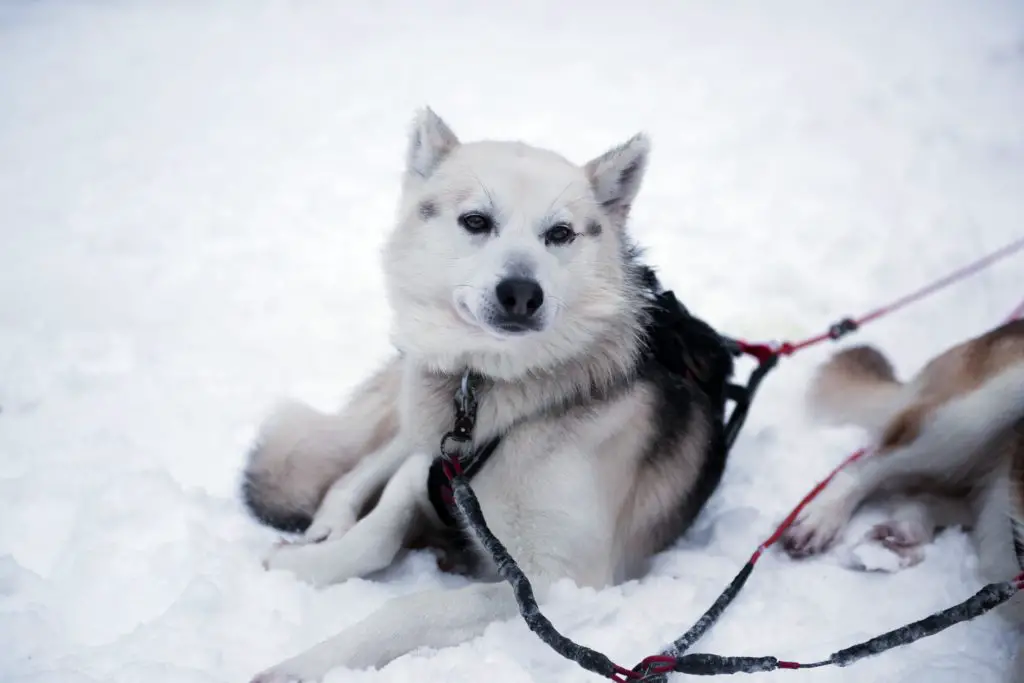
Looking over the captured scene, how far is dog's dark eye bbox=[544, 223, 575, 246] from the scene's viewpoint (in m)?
2.22

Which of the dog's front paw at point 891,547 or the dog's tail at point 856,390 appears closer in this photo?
the dog's front paw at point 891,547

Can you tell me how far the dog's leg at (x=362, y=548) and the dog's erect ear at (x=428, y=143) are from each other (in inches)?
39.6

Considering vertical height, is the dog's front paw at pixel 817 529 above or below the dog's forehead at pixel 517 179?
below

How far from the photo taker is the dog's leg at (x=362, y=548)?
92.7 inches

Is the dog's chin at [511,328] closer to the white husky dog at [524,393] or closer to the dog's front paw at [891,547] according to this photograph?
the white husky dog at [524,393]

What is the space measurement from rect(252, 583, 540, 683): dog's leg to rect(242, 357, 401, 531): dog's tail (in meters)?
0.77

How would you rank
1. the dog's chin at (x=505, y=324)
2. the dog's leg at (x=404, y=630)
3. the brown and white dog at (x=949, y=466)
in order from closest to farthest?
the dog's leg at (x=404, y=630) < the dog's chin at (x=505, y=324) < the brown and white dog at (x=949, y=466)

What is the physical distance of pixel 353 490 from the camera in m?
2.71

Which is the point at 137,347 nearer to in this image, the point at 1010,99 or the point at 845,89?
the point at 845,89

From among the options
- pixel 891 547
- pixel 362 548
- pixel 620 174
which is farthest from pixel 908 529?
pixel 362 548

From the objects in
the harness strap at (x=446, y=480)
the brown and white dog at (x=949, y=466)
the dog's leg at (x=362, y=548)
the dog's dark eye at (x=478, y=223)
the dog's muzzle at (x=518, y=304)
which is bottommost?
the dog's leg at (x=362, y=548)

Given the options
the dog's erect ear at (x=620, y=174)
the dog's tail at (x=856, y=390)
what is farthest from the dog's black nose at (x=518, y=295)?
the dog's tail at (x=856, y=390)

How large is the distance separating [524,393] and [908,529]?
152 cm

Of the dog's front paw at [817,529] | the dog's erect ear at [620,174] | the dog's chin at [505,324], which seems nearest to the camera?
the dog's chin at [505,324]
